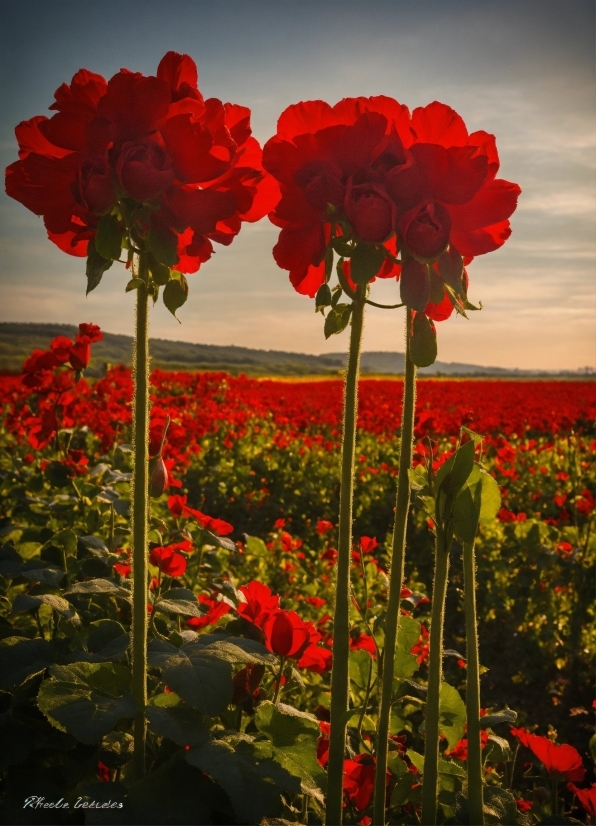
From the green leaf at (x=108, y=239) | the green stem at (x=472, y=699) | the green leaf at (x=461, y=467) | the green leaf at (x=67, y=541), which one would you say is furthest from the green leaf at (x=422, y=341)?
the green leaf at (x=67, y=541)

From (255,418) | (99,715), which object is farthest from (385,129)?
(255,418)

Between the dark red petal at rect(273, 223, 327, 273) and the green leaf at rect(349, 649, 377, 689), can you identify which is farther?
the green leaf at rect(349, 649, 377, 689)

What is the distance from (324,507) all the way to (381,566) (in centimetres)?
109

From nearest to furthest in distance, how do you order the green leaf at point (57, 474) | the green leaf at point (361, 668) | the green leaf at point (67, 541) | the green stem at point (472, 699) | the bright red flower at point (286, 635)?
the green stem at point (472, 699) → the bright red flower at point (286, 635) → the green leaf at point (361, 668) → the green leaf at point (67, 541) → the green leaf at point (57, 474)

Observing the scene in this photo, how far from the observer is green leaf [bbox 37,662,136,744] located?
78cm

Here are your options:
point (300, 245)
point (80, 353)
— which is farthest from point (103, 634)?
point (80, 353)

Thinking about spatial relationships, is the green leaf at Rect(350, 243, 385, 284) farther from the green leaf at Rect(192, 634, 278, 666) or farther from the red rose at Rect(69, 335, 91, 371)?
the red rose at Rect(69, 335, 91, 371)

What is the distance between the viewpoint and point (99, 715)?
31.5 inches

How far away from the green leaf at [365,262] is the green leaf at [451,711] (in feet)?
2.15

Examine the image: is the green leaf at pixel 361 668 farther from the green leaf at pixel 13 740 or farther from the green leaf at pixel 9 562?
the green leaf at pixel 9 562

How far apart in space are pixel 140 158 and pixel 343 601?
0.58 meters

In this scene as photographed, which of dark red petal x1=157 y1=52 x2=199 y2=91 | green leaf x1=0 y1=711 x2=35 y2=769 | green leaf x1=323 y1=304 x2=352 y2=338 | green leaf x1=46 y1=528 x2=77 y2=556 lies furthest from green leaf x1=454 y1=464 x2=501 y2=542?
green leaf x1=46 y1=528 x2=77 y2=556

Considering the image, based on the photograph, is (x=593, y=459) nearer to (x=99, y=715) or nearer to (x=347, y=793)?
(x=347, y=793)

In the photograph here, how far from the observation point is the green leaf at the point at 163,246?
795mm
